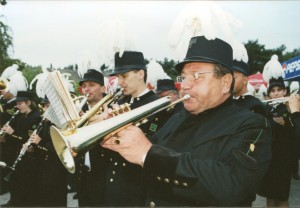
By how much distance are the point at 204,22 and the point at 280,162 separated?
10.8 feet

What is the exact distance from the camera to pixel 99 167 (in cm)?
396

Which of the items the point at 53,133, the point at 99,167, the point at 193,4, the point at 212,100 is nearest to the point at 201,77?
the point at 212,100

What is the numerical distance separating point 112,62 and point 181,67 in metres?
2.13

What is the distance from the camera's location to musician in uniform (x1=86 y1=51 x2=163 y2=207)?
11.6 ft

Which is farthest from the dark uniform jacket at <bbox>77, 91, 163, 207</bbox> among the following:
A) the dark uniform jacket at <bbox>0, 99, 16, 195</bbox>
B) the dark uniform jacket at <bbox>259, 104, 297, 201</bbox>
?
the dark uniform jacket at <bbox>0, 99, 16, 195</bbox>

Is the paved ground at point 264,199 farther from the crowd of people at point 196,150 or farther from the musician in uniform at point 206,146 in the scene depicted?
the musician in uniform at point 206,146

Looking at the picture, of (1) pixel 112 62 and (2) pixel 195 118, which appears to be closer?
(2) pixel 195 118

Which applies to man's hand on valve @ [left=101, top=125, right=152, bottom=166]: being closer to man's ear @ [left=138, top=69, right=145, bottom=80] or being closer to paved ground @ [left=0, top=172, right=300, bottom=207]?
man's ear @ [left=138, top=69, right=145, bottom=80]

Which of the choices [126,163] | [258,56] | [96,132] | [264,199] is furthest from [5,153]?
[258,56]

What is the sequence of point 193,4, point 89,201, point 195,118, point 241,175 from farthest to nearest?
point 89,201
point 193,4
point 195,118
point 241,175

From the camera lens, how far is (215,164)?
193 cm

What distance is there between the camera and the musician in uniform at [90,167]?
13.0ft

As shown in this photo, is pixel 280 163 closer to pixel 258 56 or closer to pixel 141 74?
pixel 141 74

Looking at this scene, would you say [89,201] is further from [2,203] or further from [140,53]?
[2,203]
